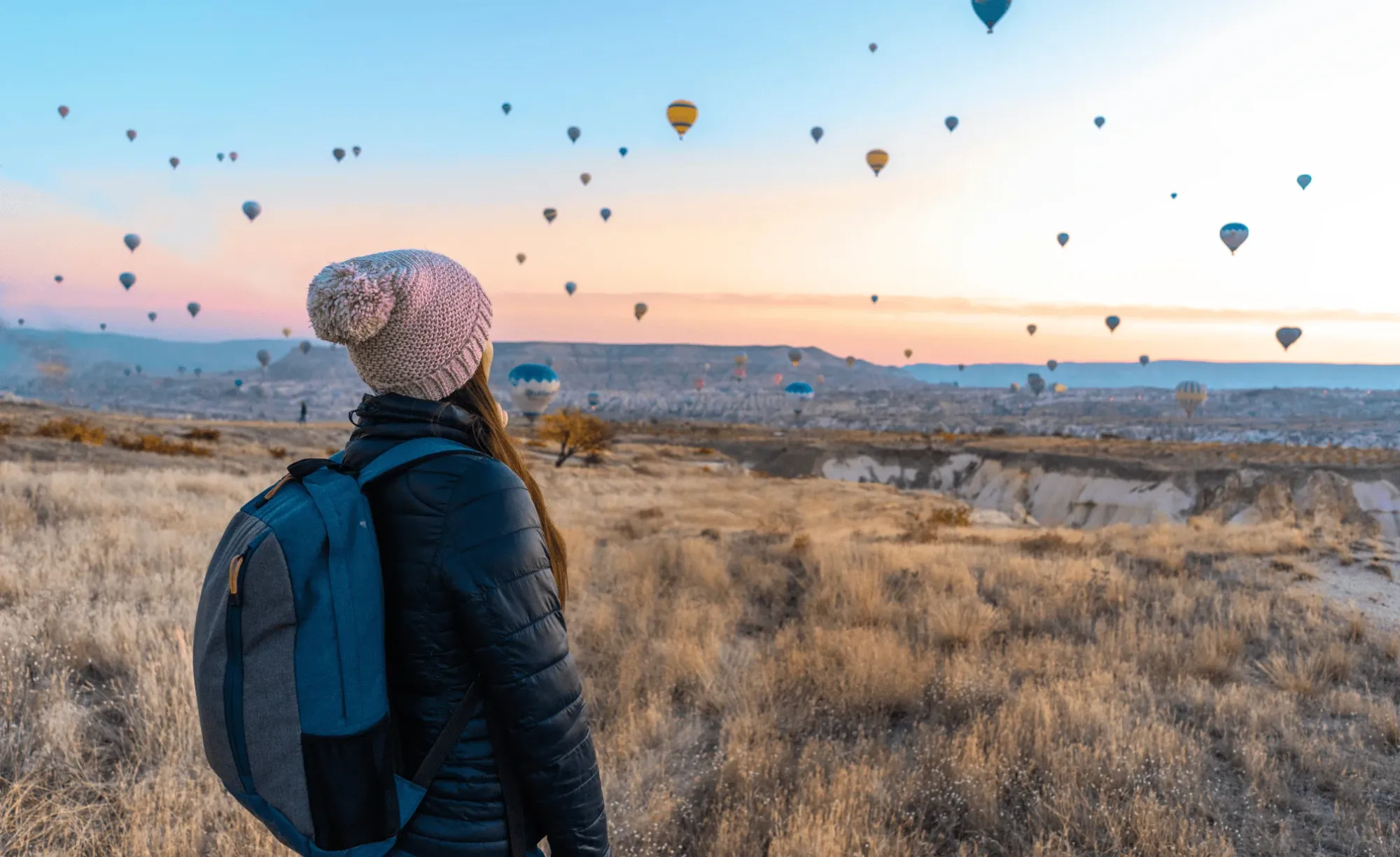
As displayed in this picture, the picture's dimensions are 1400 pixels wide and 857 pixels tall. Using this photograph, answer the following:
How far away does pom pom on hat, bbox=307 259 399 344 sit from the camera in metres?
1.72

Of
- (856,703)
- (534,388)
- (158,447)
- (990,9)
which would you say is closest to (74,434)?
(158,447)

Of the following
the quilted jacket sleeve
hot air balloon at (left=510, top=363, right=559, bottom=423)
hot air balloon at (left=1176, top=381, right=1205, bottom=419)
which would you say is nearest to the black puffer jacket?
the quilted jacket sleeve

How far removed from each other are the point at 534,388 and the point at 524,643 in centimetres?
A: 6704

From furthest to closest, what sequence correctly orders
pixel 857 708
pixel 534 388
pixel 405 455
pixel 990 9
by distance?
1. pixel 534 388
2. pixel 990 9
3. pixel 857 708
4. pixel 405 455

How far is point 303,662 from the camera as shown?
1543mm

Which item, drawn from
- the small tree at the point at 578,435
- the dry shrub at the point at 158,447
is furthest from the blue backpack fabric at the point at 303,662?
the small tree at the point at 578,435

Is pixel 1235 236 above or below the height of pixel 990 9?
below

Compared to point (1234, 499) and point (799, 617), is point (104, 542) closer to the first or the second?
point (799, 617)

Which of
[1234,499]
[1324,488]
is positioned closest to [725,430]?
[1234,499]

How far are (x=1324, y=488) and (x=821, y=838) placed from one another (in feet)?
105

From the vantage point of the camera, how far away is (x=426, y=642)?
1.74 metres

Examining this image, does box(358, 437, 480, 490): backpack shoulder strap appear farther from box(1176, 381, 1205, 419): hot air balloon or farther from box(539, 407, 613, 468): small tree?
box(1176, 381, 1205, 419): hot air balloon

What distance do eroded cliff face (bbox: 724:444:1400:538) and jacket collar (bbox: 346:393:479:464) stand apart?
20732 mm

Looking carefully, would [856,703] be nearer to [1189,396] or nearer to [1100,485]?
[1100,485]
